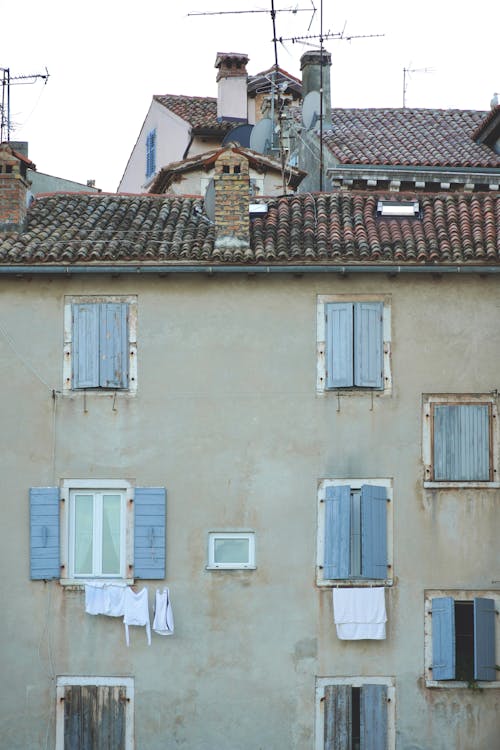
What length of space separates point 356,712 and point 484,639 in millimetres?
2244

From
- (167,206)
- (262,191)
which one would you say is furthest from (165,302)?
(262,191)

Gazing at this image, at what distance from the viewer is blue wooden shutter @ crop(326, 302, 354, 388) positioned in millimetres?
20953

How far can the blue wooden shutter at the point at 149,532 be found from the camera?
20750mm

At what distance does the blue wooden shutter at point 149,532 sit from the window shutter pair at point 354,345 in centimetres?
321

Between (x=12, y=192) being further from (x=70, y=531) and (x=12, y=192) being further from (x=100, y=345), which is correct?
(x=70, y=531)

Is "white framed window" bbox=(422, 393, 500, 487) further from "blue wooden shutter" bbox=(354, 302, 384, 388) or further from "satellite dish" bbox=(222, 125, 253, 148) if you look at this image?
"satellite dish" bbox=(222, 125, 253, 148)

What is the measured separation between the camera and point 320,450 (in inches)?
826

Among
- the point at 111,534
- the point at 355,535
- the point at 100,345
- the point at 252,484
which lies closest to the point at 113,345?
the point at 100,345

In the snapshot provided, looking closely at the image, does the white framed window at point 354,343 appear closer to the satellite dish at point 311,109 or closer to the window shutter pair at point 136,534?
the window shutter pair at point 136,534

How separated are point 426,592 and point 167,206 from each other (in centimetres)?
800

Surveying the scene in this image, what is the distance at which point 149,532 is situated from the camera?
20781 mm

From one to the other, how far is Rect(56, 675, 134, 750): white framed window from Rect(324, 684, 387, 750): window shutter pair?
301 centimetres

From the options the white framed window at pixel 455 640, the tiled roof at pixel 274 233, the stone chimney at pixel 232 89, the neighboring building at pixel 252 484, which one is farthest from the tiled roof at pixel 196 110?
the white framed window at pixel 455 640

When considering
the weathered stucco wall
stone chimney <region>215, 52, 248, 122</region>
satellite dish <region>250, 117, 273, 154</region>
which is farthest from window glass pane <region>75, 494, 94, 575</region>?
stone chimney <region>215, 52, 248, 122</region>
